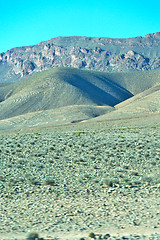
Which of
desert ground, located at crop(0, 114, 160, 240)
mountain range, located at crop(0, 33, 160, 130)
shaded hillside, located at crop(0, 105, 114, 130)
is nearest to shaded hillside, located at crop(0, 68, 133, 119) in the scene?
mountain range, located at crop(0, 33, 160, 130)

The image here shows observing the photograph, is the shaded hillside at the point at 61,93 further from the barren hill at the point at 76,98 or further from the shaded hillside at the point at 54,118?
the shaded hillside at the point at 54,118

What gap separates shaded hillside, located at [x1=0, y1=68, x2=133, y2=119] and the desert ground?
94895mm

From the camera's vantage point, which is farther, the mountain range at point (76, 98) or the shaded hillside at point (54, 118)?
the mountain range at point (76, 98)

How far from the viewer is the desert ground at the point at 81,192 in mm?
8469

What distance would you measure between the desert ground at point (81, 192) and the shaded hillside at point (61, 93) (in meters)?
94.9

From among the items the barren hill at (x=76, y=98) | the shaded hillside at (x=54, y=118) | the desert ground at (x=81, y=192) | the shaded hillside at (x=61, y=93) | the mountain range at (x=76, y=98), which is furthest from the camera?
the shaded hillside at (x=61, y=93)

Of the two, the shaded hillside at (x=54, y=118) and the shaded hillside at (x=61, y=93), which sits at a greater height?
the shaded hillside at (x=61, y=93)

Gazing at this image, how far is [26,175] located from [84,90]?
125 metres

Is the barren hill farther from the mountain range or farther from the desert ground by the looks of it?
the desert ground

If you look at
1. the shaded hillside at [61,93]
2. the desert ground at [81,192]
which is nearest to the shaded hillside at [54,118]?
the shaded hillside at [61,93]

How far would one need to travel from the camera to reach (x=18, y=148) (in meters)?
23.9

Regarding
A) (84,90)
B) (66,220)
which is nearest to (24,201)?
(66,220)

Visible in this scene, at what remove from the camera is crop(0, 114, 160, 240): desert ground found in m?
8.47

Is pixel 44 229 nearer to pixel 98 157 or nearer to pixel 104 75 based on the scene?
pixel 98 157
